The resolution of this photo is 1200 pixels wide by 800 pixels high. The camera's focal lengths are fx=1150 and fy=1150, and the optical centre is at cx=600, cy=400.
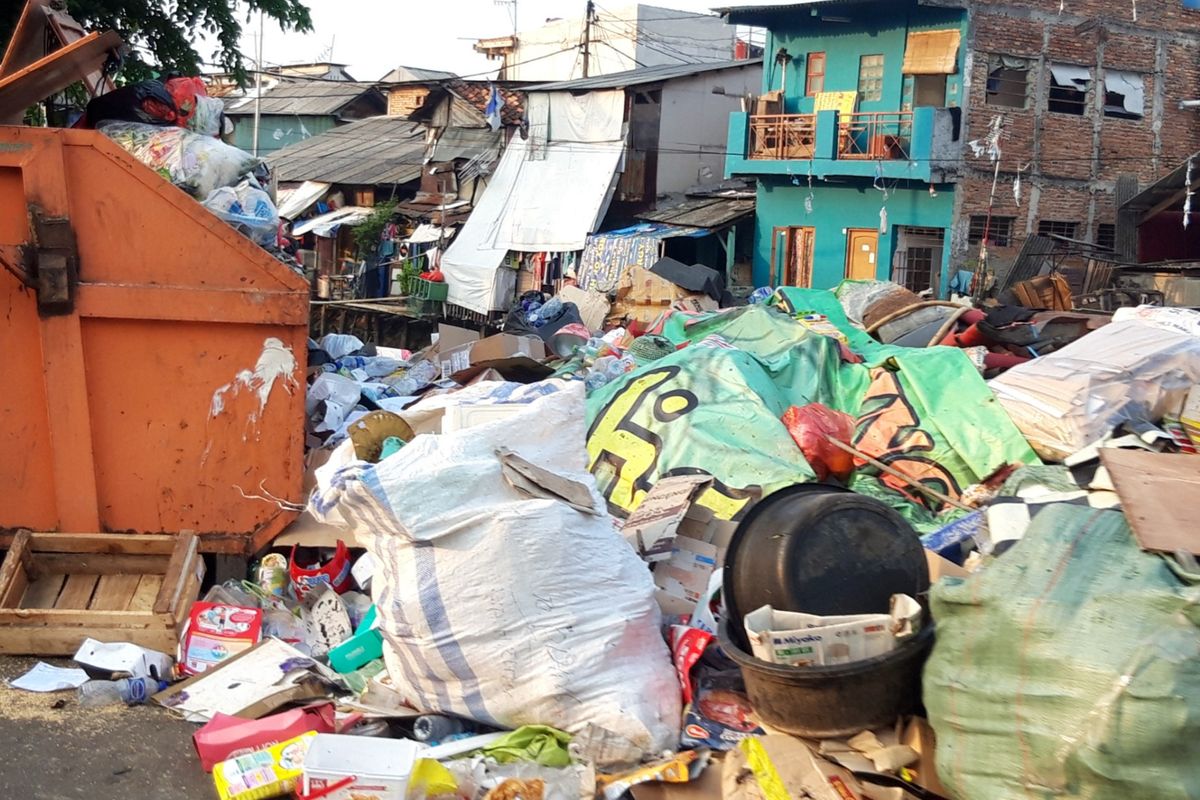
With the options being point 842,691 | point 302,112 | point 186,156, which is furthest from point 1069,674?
point 302,112

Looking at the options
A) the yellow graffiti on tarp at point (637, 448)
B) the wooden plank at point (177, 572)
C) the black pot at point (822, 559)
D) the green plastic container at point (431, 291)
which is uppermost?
the black pot at point (822, 559)

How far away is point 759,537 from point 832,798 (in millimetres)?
775

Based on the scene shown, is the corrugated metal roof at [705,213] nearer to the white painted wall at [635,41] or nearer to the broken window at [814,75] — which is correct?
the broken window at [814,75]

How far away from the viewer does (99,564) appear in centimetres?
479

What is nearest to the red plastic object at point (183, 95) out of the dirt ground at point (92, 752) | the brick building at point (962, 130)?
the dirt ground at point (92, 752)

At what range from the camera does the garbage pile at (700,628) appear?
109 inches

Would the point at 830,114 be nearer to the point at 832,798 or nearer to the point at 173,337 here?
the point at 173,337

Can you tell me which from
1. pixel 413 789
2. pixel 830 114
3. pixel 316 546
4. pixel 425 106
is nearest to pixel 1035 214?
pixel 830 114

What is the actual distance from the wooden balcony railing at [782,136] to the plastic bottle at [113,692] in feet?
60.5

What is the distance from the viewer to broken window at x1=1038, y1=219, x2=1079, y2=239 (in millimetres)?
20500

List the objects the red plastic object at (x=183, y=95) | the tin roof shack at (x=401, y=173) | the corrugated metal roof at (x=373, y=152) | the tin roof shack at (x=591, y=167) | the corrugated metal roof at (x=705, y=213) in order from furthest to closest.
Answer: the corrugated metal roof at (x=373, y=152)
the tin roof shack at (x=401, y=173)
the tin roof shack at (x=591, y=167)
the corrugated metal roof at (x=705, y=213)
the red plastic object at (x=183, y=95)

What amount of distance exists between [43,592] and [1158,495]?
416cm

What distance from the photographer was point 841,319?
8891 mm

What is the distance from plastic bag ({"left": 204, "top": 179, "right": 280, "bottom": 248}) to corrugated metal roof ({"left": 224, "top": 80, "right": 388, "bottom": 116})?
31.2 m
